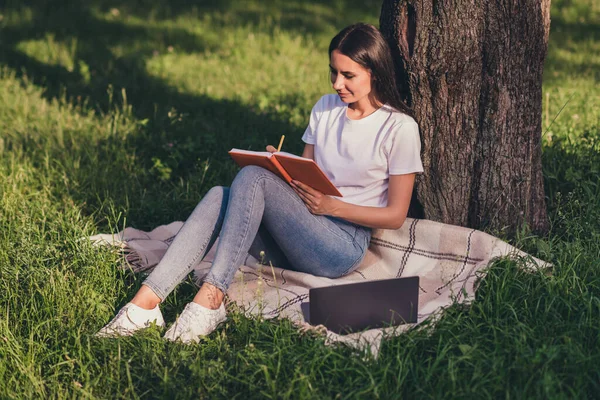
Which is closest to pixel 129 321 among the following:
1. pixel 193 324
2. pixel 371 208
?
pixel 193 324

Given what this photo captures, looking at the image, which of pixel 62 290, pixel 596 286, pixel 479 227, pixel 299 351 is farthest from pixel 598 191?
pixel 62 290

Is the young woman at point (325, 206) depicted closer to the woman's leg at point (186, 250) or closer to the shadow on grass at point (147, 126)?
the woman's leg at point (186, 250)

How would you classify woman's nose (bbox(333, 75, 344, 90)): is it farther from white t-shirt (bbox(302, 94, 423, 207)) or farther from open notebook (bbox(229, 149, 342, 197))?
open notebook (bbox(229, 149, 342, 197))

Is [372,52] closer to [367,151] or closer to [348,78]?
[348,78]

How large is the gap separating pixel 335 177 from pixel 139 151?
2.16 metres

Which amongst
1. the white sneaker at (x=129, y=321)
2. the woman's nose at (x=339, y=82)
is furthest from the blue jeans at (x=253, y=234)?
the woman's nose at (x=339, y=82)

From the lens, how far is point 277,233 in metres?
3.70

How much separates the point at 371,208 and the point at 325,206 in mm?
245

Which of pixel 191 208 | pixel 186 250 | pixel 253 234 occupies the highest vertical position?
pixel 253 234

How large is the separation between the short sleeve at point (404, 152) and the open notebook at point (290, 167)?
1.22 ft

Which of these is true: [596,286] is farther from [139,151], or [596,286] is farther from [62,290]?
[139,151]

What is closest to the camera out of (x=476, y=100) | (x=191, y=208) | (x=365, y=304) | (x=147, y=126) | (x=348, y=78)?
(x=365, y=304)

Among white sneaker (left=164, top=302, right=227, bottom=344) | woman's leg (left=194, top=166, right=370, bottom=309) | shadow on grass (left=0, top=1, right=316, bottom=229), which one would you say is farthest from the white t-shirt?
shadow on grass (left=0, top=1, right=316, bottom=229)

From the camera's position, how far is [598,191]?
4.26m
